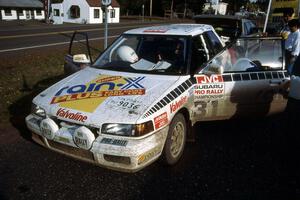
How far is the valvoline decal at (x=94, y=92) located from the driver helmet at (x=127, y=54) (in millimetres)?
565

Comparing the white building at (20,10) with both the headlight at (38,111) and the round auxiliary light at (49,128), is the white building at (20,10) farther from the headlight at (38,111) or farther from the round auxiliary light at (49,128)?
the round auxiliary light at (49,128)

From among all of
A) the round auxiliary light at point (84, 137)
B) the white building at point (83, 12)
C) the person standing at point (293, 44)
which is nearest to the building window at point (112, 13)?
the white building at point (83, 12)

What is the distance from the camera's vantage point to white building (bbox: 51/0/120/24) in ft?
129

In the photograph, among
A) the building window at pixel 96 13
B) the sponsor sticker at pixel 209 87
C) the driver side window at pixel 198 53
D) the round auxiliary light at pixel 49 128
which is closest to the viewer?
the round auxiliary light at pixel 49 128

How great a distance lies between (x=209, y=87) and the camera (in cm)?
409

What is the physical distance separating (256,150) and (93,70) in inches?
104

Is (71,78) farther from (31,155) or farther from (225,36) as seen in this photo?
(225,36)

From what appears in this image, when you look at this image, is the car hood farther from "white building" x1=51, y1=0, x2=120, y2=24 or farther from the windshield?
"white building" x1=51, y1=0, x2=120, y2=24

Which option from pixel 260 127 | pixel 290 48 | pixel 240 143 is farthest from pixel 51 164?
pixel 290 48

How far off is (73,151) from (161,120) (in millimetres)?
1033

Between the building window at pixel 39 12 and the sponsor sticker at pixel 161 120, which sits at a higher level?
the building window at pixel 39 12

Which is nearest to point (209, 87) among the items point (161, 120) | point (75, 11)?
point (161, 120)

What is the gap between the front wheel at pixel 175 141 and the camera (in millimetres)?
3418

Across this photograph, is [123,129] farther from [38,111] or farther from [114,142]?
[38,111]
